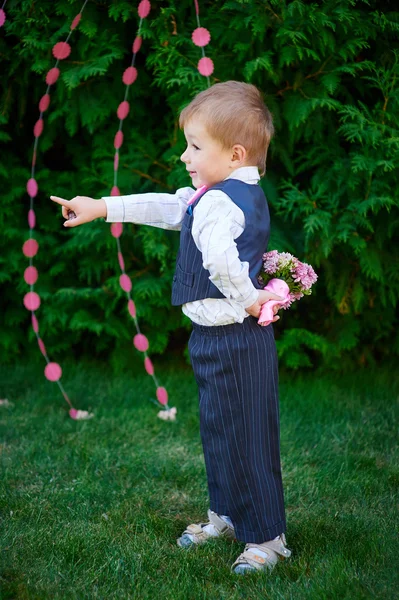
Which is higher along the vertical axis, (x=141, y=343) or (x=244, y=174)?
(x=244, y=174)

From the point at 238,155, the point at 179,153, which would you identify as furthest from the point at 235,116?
the point at 179,153

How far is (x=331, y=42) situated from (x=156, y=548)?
269cm

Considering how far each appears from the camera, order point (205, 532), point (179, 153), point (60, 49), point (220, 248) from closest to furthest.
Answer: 1. point (220, 248)
2. point (205, 532)
3. point (60, 49)
4. point (179, 153)

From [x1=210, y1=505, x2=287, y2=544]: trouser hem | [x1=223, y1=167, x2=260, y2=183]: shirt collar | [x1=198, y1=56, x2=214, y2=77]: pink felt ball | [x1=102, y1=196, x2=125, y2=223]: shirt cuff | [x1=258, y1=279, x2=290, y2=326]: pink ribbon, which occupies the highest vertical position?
[x1=198, y1=56, x2=214, y2=77]: pink felt ball

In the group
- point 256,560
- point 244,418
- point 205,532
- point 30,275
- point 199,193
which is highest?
point 199,193

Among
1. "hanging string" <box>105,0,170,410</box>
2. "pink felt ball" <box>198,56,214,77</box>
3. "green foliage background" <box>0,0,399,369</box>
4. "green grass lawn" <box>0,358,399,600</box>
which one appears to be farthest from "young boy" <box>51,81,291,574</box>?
"green foliage background" <box>0,0,399,369</box>

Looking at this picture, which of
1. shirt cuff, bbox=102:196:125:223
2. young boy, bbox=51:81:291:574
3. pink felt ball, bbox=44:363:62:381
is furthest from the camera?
pink felt ball, bbox=44:363:62:381

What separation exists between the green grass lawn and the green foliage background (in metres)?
0.39

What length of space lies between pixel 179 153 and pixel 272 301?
7.03 feet

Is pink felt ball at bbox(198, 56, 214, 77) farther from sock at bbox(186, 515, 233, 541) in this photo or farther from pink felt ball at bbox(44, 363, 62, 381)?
sock at bbox(186, 515, 233, 541)

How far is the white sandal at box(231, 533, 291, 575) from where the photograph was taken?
7.93 ft

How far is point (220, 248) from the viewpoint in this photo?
2.15 metres

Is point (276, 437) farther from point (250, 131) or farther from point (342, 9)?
point (342, 9)

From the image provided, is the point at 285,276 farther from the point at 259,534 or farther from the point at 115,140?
the point at 115,140
